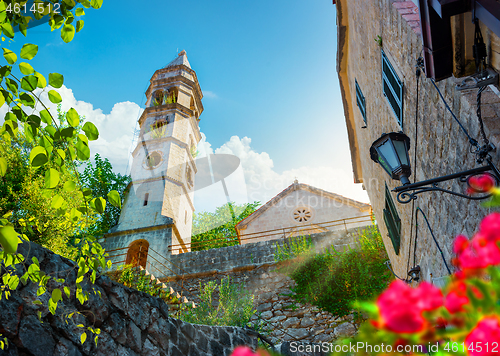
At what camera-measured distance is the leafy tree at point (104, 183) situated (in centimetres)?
2048

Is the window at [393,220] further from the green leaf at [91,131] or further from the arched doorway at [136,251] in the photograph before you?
the arched doorway at [136,251]

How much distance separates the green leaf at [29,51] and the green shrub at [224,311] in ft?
22.6

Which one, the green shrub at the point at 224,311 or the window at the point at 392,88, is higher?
the window at the point at 392,88

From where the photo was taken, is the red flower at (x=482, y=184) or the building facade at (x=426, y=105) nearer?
the red flower at (x=482, y=184)

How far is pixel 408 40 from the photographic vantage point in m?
3.53

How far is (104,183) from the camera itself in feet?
69.9

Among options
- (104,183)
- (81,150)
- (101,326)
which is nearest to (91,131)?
(81,150)

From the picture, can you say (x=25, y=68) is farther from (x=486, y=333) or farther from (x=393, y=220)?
(x=393, y=220)

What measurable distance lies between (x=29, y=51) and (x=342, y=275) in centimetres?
968

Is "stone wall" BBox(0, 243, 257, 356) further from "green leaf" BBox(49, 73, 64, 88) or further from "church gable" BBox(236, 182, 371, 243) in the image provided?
"church gable" BBox(236, 182, 371, 243)

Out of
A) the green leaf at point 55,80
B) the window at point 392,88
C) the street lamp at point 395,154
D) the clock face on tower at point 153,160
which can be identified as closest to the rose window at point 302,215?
the clock face on tower at point 153,160

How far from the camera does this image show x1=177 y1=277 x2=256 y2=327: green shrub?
784cm

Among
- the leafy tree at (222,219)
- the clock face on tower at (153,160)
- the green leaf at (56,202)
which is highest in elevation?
the leafy tree at (222,219)

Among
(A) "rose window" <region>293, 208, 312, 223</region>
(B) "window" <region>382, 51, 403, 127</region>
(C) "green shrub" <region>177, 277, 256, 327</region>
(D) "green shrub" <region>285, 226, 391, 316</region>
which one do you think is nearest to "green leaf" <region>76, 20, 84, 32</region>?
(B) "window" <region>382, 51, 403, 127</region>
